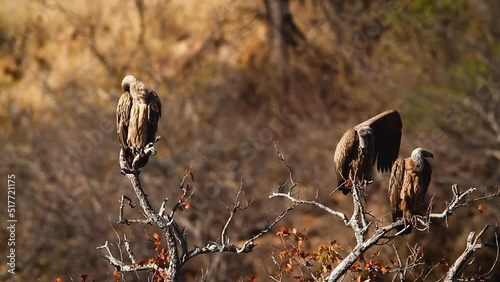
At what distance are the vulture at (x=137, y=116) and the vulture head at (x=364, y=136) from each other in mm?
1914

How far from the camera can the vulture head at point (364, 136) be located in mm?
10062

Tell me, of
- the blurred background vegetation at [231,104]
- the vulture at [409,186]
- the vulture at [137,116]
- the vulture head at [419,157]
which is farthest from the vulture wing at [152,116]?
the blurred background vegetation at [231,104]

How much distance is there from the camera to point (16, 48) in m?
30.6

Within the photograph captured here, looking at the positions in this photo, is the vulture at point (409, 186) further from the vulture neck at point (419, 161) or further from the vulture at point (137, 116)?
the vulture at point (137, 116)

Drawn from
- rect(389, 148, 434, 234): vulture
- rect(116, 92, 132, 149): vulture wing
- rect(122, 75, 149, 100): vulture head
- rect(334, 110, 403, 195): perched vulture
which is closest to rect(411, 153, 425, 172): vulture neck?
rect(389, 148, 434, 234): vulture

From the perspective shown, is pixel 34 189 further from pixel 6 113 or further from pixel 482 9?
pixel 482 9

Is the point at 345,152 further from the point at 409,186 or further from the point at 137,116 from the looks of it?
the point at 137,116

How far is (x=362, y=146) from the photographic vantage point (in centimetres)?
1013

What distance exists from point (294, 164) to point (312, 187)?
1.13 m

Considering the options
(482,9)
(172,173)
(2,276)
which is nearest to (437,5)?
(482,9)

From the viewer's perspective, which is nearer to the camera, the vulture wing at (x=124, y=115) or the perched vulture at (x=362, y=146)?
the vulture wing at (x=124, y=115)

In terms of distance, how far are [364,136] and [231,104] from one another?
16493 millimetres

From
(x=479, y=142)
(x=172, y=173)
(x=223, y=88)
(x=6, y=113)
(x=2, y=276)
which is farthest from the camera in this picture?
(x=6, y=113)

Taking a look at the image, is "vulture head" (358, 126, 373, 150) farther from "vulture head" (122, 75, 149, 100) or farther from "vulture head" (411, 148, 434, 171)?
"vulture head" (122, 75, 149, 100)
